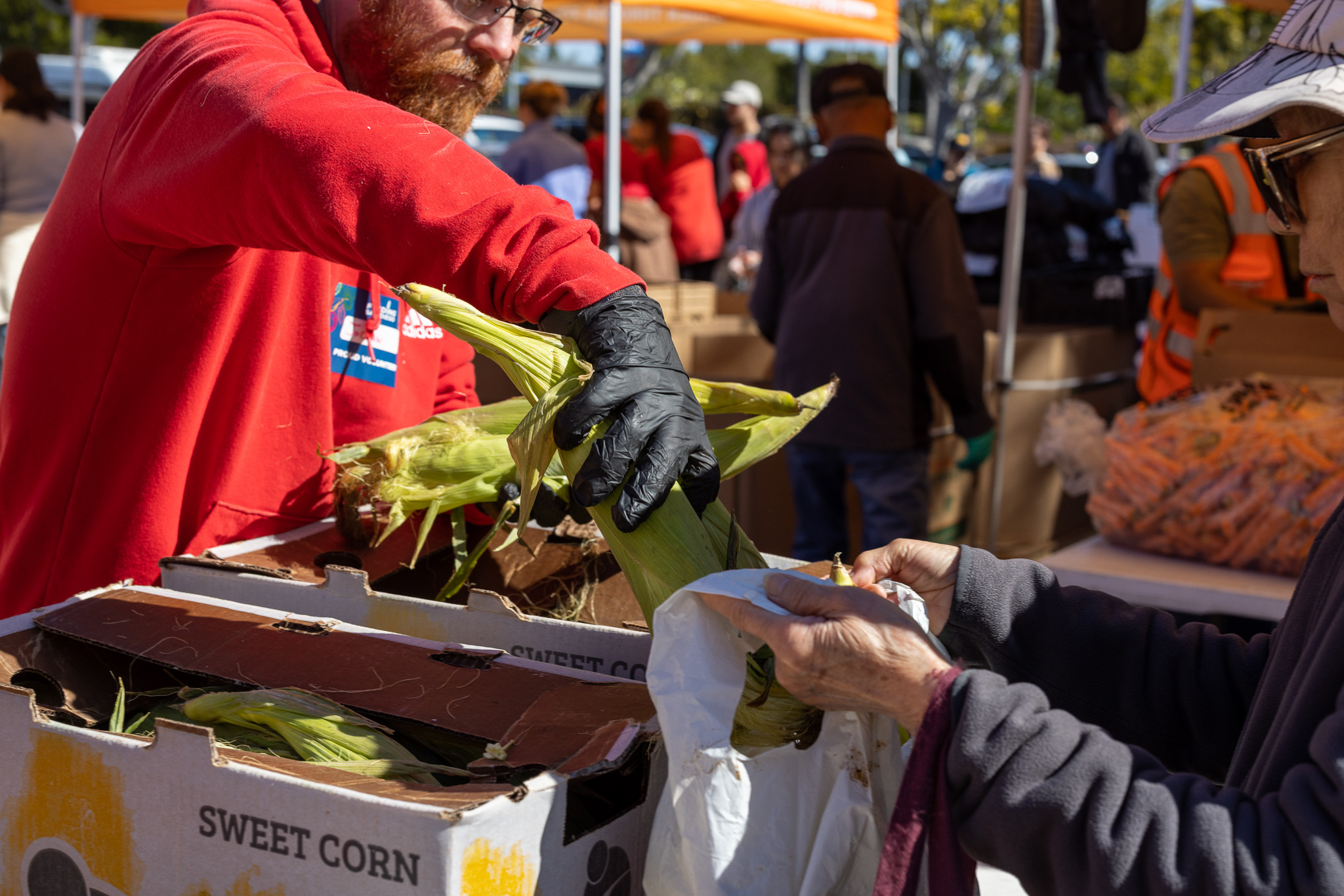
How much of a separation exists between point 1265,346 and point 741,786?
295 cm

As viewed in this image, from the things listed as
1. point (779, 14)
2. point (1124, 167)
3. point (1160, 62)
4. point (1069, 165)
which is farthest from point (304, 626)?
point (1160, 62)

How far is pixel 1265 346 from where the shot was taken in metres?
3.40

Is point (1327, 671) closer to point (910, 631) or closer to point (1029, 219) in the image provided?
point (910, 631)

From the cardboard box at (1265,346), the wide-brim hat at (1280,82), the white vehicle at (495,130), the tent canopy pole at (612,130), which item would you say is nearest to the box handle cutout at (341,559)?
the wide-brim hat at (1280,82)

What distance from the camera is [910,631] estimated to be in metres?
1.09

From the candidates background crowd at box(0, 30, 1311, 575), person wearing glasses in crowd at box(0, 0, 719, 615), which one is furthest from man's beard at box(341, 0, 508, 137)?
background crowd at box(0, 30, 1311, 575)

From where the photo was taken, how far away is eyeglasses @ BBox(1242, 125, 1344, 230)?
3.59ft

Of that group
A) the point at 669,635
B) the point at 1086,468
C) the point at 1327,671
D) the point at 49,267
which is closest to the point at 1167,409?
the point at 1086,468

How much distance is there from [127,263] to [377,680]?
0.78 m

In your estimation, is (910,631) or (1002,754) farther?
(910,631)

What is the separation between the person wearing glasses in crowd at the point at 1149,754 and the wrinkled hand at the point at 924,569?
1.10 ft

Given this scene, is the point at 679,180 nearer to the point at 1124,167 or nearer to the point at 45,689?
the point at 1124,167

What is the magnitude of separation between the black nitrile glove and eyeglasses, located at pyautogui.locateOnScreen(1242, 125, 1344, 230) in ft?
2.11

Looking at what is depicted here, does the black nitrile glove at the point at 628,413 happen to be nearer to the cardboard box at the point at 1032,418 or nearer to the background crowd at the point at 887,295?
the background crowd at the point at 887,295
